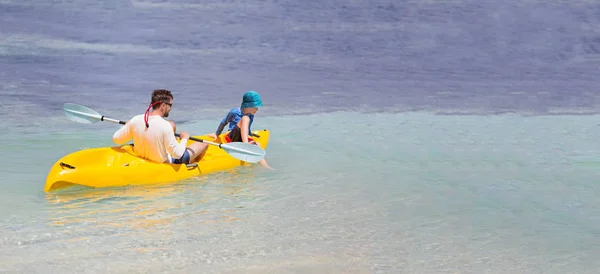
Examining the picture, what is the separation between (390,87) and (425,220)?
9.31 m

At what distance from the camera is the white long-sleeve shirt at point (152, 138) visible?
731cm

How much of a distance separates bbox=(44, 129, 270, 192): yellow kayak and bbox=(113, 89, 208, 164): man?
0.31ft

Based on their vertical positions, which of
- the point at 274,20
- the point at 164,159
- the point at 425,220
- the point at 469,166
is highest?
the point at 274,20

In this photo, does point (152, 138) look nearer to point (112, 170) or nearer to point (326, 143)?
point (112, 170)

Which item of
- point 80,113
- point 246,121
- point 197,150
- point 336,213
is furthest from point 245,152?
point 80,113

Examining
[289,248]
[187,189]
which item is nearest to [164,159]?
[187,189]

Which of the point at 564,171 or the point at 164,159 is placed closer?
the point at 164,159

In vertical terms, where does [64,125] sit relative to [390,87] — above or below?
below

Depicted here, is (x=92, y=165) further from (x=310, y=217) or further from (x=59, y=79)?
(x=59, y=79)

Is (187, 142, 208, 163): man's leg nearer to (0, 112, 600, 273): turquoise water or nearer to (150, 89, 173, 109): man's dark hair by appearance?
(0, 112, 600, 273): turquoise water

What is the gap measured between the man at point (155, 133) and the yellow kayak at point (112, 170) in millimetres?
95

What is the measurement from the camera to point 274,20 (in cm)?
2403

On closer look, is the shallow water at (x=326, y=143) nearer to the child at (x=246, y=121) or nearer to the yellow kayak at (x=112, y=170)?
the yellow kayak at (x=112, y=170)

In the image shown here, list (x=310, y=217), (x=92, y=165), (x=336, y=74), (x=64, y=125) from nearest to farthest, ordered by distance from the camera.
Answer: (x=310, y=217), (x=92, y=165), (x=64, y=125), (x=336, y=74)
